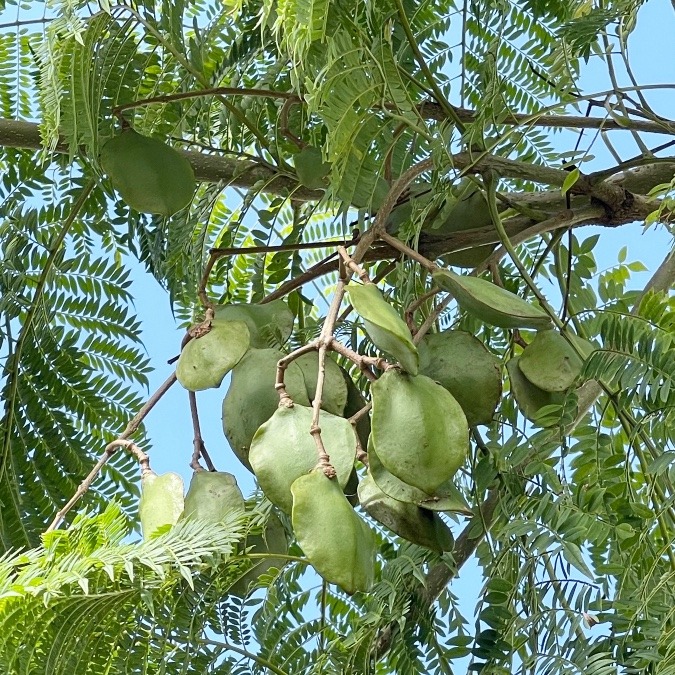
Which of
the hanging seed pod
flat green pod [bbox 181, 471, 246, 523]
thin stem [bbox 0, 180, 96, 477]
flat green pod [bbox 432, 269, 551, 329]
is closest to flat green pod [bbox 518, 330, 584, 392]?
the hanging seed pod

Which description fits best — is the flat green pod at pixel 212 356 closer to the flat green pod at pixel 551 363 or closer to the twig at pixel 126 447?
the twig at pixel 126 447

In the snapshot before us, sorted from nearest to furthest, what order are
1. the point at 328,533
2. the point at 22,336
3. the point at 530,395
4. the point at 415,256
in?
the point at 328,533 < the point at 415,256 < the point at 530,395 < the point at 22,336

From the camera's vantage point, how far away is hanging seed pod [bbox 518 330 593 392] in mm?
727

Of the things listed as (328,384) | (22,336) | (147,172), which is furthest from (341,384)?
(22,336)

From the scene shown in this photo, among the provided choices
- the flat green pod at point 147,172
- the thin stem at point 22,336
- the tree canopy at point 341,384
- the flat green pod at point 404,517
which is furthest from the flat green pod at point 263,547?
the thin stem at point 22,336

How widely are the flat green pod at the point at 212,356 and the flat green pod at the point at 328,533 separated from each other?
14cm

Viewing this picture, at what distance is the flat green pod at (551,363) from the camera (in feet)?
2.38

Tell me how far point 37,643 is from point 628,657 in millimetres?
336

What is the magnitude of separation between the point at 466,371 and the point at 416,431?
0.45 feet

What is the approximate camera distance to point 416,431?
0.56 m

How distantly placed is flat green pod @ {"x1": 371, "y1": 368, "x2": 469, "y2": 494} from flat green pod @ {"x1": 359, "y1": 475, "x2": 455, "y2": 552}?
0.17ft

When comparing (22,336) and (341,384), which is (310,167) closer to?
(341,384)

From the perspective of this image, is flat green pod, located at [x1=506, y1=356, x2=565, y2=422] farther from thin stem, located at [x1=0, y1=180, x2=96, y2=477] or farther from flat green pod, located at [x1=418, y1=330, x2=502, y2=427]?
thin stem, located at [x1=0, y1=180, x2=96, y2=477]

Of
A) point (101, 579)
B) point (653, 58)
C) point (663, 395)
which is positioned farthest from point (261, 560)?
point (653, 58)
